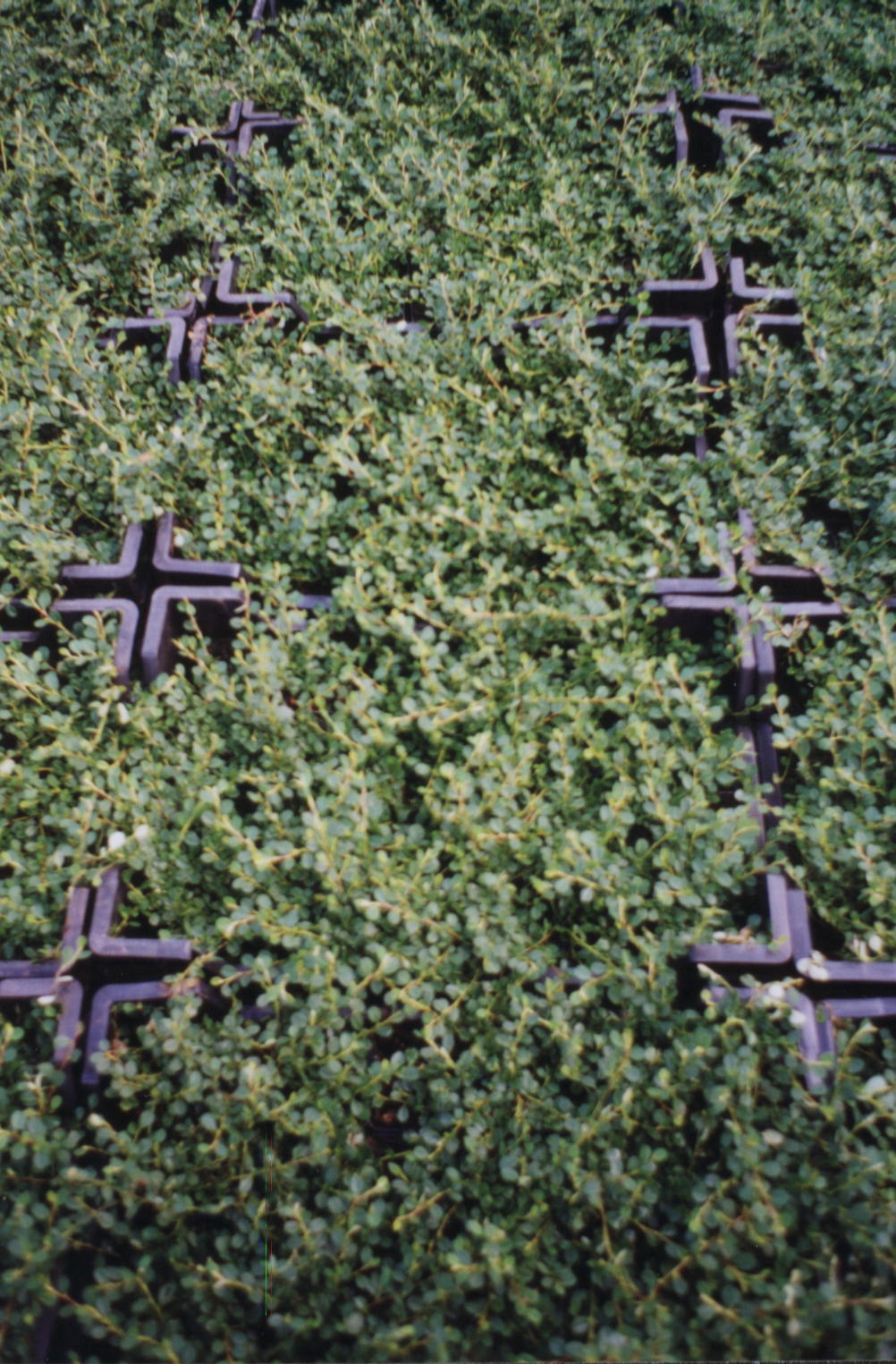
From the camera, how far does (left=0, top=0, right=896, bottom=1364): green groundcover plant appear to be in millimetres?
1629

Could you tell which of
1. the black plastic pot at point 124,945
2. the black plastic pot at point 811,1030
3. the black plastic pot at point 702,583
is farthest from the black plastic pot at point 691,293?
the black plastic pot at point 124,945

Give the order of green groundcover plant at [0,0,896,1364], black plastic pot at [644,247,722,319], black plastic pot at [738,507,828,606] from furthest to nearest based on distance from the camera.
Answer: black plastic pot at [644,247,722,319] < black plastic pot at [738,507,828,606] < green groundcover plant at [0,0,896,1364]

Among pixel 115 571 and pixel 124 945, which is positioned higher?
pixel 115 571

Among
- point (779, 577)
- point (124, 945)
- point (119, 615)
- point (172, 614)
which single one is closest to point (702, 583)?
point (779, 577)

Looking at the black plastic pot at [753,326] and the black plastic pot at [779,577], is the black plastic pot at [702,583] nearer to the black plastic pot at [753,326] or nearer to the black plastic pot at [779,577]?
the black plastic pot at [779,577]

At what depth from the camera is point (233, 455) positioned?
261cm

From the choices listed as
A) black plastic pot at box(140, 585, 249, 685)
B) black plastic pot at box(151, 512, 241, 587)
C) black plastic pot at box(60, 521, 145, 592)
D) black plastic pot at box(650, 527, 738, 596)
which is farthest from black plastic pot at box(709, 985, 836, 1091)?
black plastic pot at box(60, 521, 145, 592)

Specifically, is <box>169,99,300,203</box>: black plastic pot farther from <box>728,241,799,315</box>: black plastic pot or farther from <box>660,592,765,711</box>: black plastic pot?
<box>660,592,765,711</box>: black plastic pot

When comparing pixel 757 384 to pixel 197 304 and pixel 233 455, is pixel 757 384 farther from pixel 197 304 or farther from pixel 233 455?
pixel 197 304

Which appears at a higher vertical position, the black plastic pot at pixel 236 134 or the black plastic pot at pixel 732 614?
the black plastic pot at pixel 236 134

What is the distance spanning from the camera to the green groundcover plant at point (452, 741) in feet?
5.34

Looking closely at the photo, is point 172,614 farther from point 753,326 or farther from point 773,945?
point 753,326

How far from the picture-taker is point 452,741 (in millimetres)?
2094

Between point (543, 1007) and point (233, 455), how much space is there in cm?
175
